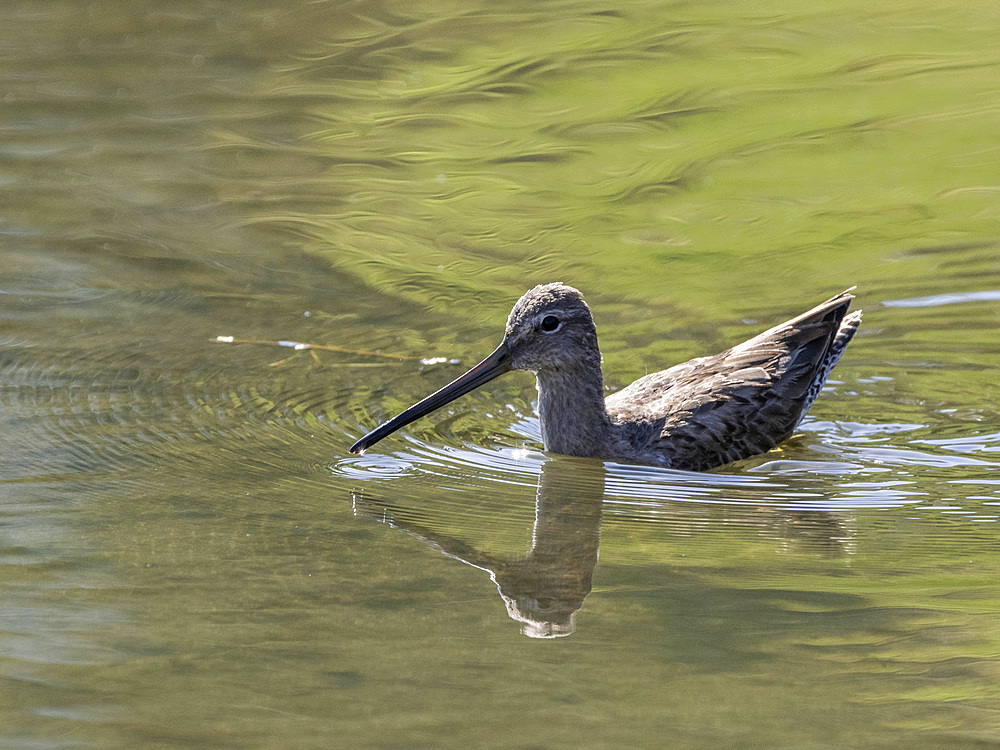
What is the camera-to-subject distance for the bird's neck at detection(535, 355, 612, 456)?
24.2 feet

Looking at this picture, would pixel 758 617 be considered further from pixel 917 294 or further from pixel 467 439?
pixel 917 294

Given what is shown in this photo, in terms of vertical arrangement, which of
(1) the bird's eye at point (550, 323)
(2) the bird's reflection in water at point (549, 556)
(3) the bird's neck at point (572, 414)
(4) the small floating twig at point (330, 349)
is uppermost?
(1) the bird's eye at point (550, 323)

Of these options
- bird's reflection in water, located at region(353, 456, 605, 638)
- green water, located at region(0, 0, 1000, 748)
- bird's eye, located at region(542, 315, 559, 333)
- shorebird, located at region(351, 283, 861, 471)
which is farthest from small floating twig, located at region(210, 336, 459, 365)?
bird's reflection in water, located at region(353, 456, 605, 638)

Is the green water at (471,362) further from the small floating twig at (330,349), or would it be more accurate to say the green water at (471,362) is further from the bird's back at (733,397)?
the bird's back at (733,397)

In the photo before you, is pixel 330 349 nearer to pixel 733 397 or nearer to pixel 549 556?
pixel 733 397

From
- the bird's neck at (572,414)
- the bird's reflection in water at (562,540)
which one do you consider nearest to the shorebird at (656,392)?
the bird's neck at (572,414)

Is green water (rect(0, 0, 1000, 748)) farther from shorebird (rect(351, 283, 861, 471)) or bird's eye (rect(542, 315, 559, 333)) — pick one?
bird's eye (rect(542, 315, 559, 333))

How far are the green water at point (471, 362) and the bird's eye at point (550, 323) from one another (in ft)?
2.28

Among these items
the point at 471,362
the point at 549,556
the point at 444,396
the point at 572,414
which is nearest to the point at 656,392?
the point at 572,414

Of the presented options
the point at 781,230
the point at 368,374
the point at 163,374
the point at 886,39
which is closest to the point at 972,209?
the point at 781,230

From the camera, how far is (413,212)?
37.0ft

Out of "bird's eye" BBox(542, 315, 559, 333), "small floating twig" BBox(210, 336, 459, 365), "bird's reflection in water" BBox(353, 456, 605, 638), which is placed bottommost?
"bird's reflection in water" BBox(353, 456, 605, 638)

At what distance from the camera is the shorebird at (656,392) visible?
737 cm

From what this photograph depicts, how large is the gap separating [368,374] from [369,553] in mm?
2747
